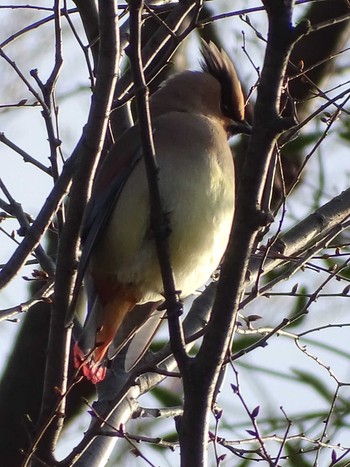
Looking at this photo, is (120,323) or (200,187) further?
(120,323)

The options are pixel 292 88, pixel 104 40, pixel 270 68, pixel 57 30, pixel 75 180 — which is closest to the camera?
pixel 270 68

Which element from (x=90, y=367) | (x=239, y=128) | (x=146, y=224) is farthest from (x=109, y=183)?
(x=239, y=128)

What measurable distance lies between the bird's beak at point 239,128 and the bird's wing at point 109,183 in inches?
22.2

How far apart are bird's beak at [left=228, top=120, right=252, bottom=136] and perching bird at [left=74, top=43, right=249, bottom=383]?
38cm

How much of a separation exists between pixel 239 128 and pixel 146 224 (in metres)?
0.94

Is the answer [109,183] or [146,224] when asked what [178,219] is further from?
[109,183]

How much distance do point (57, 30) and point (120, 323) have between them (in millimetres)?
884

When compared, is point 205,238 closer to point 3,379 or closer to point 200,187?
point 200,187

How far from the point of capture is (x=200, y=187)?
3.27m

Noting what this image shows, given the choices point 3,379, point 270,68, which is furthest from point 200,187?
point 3,379

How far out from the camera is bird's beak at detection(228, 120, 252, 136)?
159 inches

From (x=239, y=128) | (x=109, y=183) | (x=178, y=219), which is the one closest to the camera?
(x=178, y=219)

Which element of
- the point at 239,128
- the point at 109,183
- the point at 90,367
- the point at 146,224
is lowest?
the point at 90,367

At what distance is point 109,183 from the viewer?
345 cm
